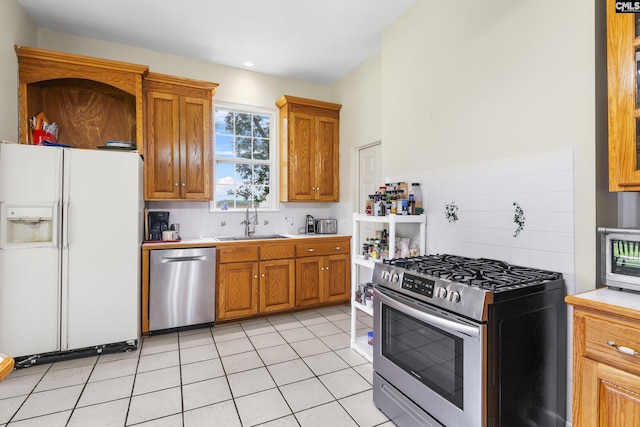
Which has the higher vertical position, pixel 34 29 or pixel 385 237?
pixel 34 29

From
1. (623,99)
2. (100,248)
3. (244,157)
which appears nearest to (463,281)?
(623,99)

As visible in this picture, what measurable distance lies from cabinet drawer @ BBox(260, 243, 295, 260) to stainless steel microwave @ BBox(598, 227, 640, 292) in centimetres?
280

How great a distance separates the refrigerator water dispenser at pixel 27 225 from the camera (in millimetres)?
2480

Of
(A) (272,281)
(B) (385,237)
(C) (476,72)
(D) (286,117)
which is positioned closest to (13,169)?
(A) (272,281)

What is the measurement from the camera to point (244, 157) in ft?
14.0

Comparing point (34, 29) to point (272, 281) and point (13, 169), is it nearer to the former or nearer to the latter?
point (13, 169)

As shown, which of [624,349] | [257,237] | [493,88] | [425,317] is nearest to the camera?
[624,349]

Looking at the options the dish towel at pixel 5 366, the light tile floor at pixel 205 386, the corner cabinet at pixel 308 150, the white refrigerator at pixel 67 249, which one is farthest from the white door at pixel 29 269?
the corner cabinet at pixel 308 150

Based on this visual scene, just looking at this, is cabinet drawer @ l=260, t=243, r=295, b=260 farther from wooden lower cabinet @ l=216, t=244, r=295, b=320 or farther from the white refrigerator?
the white refrigerator

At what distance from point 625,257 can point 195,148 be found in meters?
3.65

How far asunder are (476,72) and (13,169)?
3522mm

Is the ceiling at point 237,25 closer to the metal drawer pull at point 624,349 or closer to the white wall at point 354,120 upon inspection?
the white wall at point 354,120

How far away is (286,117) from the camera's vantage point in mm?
4160

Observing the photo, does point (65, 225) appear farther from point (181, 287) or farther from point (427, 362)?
point (427, 362)
